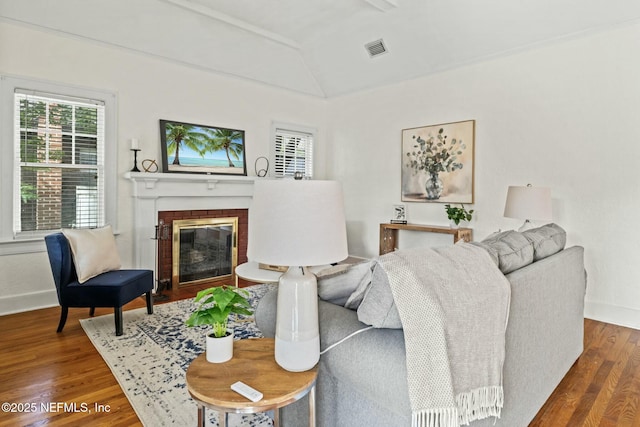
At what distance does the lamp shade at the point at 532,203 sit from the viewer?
320 cm

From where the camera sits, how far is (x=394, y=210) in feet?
17.3

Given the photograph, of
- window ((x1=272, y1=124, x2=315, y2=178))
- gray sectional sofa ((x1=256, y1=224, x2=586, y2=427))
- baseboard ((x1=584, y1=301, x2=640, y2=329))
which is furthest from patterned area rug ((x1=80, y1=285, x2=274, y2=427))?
baseboard ((x1=584, y1=301, x2=640, y2=329))

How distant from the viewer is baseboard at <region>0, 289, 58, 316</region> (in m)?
3.39

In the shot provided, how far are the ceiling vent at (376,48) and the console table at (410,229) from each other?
2.35 m

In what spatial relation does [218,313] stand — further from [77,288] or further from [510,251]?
[77,288]

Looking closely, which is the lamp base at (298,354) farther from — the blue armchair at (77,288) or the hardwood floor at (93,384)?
the blue armchair at (77,288)

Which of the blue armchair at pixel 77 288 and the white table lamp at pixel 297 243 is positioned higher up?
the white table lamp at pixel 297 243

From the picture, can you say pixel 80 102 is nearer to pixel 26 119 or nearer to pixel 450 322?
pixel 26 119

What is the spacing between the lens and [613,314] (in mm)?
3455

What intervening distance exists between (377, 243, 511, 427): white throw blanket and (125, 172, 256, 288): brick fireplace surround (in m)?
3.57

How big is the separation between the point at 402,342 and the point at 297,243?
49 centimetres

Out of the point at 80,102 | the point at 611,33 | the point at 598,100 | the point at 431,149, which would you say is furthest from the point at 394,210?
the point at 80,102

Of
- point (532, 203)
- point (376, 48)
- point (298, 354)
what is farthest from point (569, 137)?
point (298, 354)

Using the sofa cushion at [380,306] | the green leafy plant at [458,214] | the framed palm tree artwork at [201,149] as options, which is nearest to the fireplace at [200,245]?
the framed palm tree artwork at [201,149]
